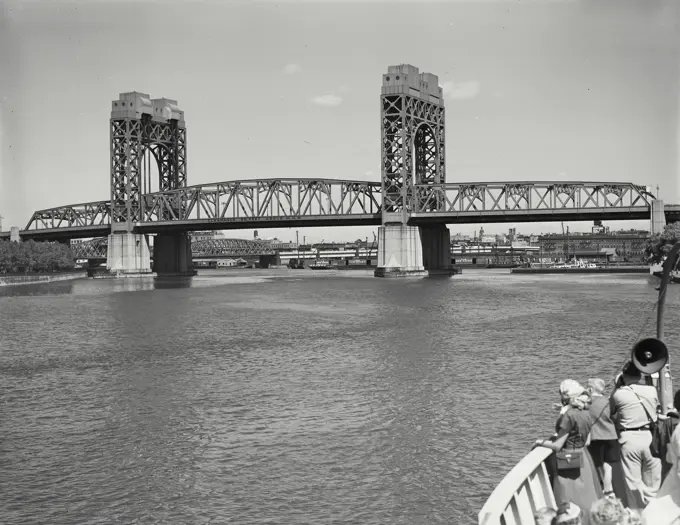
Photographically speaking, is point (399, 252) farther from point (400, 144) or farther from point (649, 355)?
point (649, 355)

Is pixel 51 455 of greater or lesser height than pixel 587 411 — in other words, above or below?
below

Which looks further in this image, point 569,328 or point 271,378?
point 569,328

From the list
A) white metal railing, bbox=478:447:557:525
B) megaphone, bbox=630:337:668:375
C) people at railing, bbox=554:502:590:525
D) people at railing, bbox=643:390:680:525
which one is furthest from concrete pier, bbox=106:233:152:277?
people at railing, bbox=554:502:590:525

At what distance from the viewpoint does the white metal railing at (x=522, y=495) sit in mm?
11117

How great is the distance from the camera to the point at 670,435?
14.3 m

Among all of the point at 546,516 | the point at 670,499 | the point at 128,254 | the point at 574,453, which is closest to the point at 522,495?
the point at 546,516

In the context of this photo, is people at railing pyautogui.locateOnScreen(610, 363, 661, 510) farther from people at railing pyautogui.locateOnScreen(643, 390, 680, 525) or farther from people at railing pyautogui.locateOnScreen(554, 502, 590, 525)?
people at railing pyautogui.locateOnScreen(554, 502, 590, 525)

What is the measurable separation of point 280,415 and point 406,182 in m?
146

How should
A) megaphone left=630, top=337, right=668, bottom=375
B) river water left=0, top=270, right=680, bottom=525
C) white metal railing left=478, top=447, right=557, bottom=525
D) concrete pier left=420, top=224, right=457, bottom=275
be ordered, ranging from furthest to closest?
concrete pier left=420, top=224, right=457, bottom=275, river water left=0, top=270, right=680, bottom=525, megaphone left=630, top=337, right=668, bottom=375, white metal railing left=478, top=447, right=557, bottom=525

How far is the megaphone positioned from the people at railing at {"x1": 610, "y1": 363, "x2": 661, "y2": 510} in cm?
58

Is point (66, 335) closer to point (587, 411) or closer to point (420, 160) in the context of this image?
point (587, 411)

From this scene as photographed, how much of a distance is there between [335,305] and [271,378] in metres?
49.2

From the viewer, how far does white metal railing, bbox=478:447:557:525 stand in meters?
11.1

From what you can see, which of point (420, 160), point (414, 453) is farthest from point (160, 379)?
point (420, 160)
